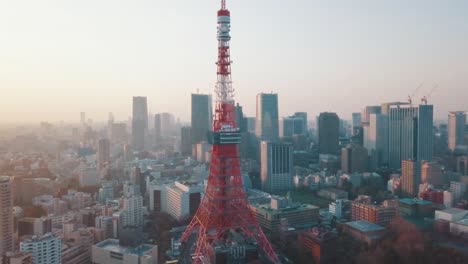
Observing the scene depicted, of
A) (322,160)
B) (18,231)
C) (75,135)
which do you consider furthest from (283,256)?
(75,135)

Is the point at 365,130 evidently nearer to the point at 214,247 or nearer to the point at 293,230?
the point at 293,230

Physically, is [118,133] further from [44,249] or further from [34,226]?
[44,249]

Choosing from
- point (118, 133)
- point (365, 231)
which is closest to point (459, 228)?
point (365, 231)

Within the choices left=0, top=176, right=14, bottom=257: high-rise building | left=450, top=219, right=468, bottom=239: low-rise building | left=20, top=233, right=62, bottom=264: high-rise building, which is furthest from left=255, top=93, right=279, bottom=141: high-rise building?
left=20, top=233, right=62, bottom=264: high-rise building

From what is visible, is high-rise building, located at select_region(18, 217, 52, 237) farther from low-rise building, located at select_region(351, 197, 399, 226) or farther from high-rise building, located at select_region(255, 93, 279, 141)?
high-rise building, located at select_region(255, 93, 279, 141)

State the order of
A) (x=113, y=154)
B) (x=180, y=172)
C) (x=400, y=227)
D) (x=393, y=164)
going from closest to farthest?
1. (x=400, y=227)
2. (x=180, y=172)
3. (x=393, y=164)
4. (x=113, y=154)
